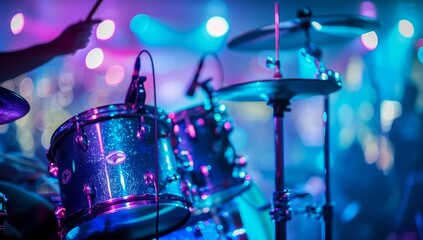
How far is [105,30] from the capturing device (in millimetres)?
5605

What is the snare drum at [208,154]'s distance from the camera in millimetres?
2445

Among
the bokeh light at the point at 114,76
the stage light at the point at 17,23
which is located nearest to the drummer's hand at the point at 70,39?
the stage light at the point at 17,23

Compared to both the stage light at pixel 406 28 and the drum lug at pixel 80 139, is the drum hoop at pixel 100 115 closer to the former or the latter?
the drum lug at pixel 80 139

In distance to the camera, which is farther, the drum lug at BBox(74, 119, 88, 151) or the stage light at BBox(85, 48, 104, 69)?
the stage light at BBox(85, 48, 104, 69)

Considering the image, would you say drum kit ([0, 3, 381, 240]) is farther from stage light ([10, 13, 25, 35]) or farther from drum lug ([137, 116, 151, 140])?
stage light ([10, 13, 25, 35])

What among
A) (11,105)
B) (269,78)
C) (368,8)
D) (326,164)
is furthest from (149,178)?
(368,8)

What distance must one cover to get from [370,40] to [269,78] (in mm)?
3128

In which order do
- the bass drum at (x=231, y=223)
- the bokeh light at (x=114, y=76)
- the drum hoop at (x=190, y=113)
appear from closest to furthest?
the bass drum at (x=231, y=223) < the drum hoop at (x=190, y=113) < the bokeh light at (x=114, y=76)

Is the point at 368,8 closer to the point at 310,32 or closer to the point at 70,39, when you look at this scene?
the point at 310,32

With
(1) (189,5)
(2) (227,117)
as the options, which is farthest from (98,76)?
(2) (227,117)

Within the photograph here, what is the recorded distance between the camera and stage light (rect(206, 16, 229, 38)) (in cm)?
530

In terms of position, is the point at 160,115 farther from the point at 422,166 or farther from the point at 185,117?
the point at 422,166

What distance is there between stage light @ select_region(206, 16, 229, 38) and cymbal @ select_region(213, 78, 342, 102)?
3073mm

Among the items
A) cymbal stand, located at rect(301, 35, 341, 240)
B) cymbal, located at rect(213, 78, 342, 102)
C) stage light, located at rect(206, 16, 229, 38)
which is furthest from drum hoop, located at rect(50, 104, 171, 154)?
stage light, located at rect(206, 16, 229, 38)
